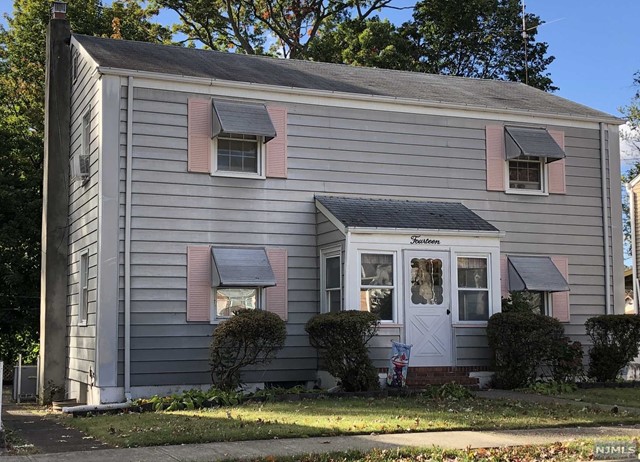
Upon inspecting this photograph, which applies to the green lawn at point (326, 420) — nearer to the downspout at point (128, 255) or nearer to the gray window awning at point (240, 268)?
the downspout at point (128, 255)

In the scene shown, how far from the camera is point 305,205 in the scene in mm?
16812

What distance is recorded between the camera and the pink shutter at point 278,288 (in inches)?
637

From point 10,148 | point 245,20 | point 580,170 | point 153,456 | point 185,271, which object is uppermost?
point 245,20

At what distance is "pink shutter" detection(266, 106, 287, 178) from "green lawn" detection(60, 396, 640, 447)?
4.84 meters

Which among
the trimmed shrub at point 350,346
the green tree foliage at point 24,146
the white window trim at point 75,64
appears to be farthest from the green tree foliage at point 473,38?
the trimmed shrub at point 350,346

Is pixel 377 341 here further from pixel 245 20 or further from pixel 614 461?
pixel 245 20

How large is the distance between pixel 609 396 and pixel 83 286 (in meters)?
10.1

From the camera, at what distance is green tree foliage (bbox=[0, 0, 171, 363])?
2348 cm

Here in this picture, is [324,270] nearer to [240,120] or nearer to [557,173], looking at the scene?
[240,120]

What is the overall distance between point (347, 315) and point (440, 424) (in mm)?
3675

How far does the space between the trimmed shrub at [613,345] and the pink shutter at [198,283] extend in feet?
26.0

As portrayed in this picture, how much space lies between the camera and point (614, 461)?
28.1 feet

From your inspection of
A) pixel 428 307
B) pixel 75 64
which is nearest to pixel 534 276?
pixel 428 307

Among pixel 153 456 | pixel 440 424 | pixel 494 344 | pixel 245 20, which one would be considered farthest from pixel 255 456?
pixel 245 20
